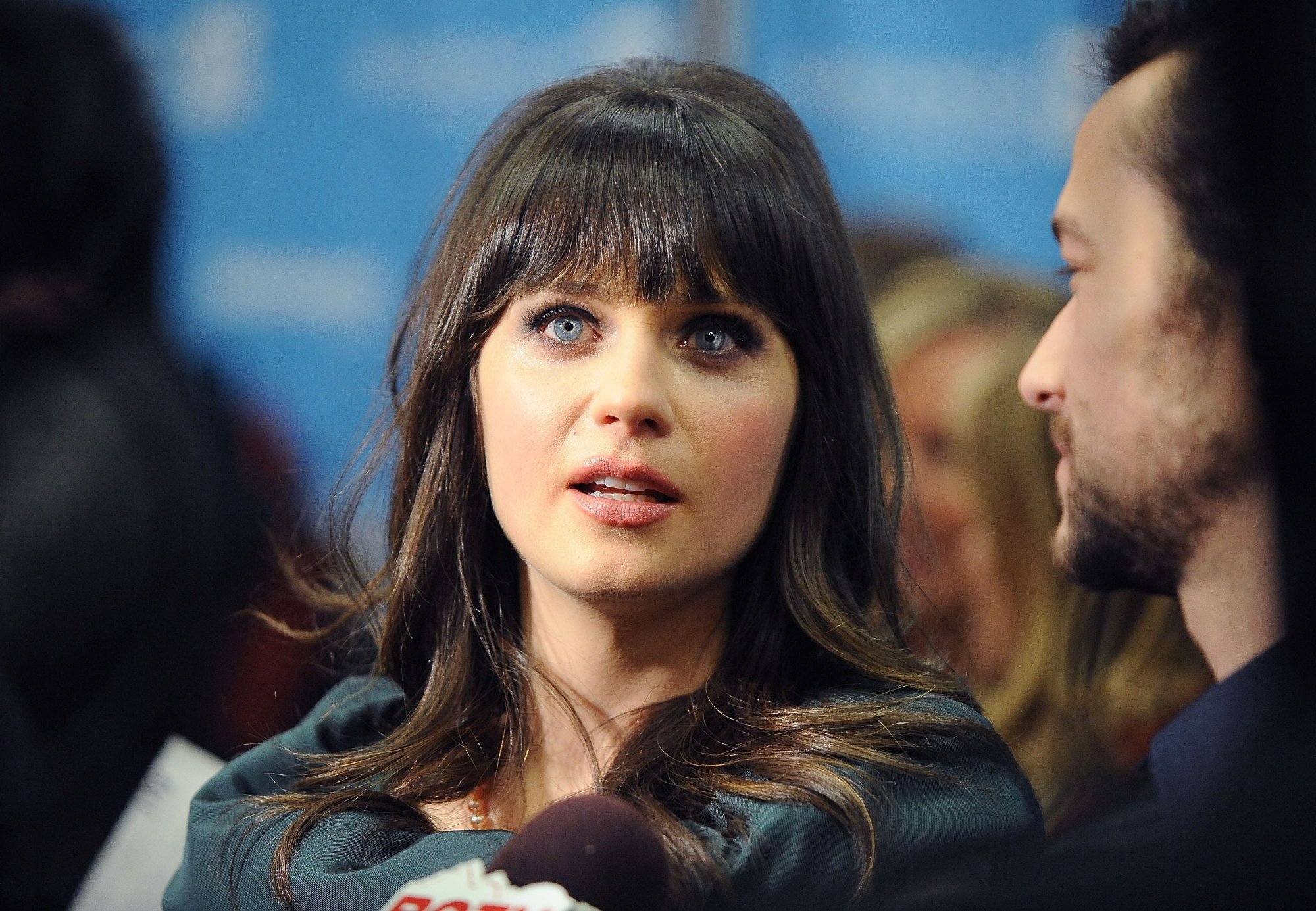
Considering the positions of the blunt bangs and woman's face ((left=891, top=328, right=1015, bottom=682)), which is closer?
the blunt bangs

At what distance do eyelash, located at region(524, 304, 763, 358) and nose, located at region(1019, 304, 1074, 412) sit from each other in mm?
261

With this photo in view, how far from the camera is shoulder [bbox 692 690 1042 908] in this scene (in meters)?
1.09

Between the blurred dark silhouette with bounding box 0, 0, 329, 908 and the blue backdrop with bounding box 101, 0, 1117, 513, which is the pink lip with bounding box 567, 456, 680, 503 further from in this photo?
the blue backdrop with bounding box 101, 0, 1117, 513

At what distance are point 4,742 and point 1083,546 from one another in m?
1.33

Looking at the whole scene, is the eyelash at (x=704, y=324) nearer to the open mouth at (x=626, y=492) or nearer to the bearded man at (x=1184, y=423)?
the open mouth at (x=626, y=492)

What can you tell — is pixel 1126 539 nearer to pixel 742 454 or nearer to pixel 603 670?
pixel 742 454

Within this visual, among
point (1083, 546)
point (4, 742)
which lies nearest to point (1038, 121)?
point (1083, 546)

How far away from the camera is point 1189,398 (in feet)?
3.71

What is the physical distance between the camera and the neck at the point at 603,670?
1274 millimetres

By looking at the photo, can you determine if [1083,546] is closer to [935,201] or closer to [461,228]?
[461,228]

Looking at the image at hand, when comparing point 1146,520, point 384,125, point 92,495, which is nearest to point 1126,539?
point 1146,520

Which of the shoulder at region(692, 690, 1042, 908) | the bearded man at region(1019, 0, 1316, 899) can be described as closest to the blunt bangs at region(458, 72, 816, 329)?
the bearded man at region(1019, 0, 1316, 899)

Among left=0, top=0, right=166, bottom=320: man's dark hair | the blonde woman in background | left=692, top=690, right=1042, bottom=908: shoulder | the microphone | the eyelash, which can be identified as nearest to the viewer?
the microphone

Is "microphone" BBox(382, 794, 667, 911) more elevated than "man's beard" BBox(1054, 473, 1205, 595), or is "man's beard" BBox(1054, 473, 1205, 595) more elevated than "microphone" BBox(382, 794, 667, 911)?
"man's beard" BBox(1054, 473, 1205, 595)
